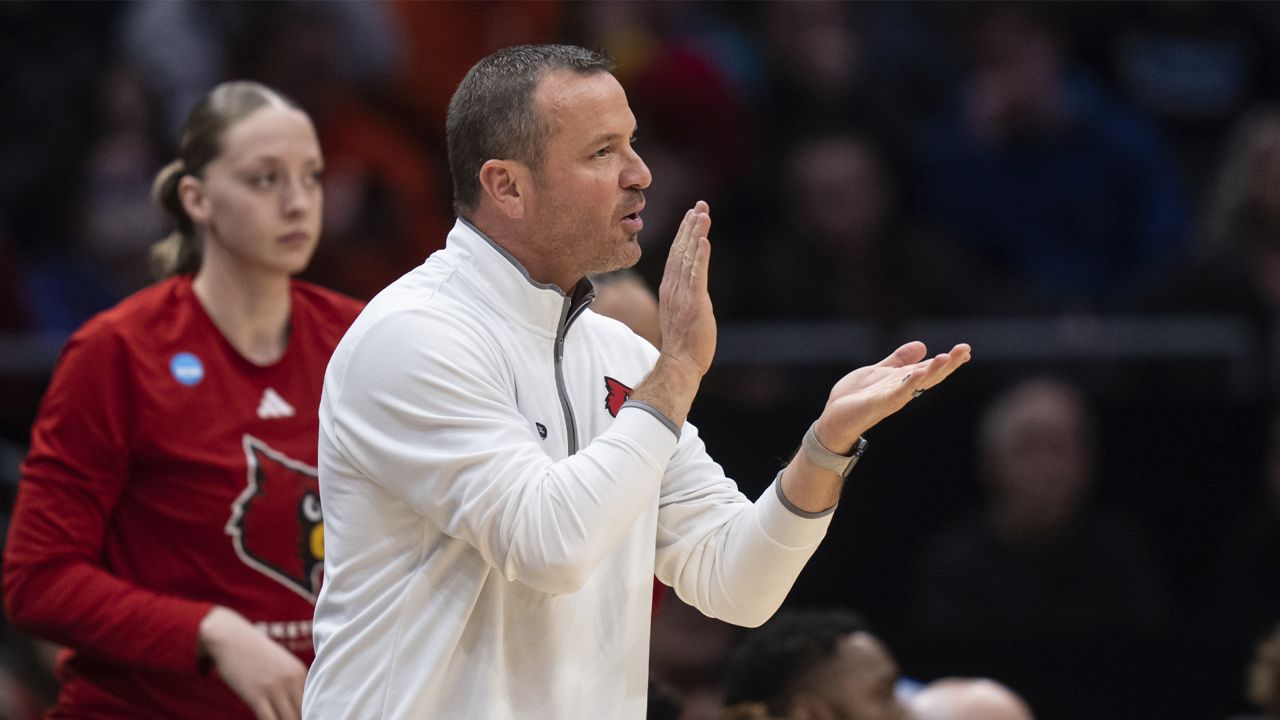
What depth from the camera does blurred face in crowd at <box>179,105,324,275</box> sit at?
136 inches

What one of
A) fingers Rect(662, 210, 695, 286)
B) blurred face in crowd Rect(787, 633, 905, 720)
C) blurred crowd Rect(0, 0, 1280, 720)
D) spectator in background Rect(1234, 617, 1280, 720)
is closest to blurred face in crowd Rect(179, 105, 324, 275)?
fingers Rect(662, 210, 695, 286)

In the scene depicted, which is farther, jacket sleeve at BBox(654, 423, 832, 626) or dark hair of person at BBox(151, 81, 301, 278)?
dark hair of person at BBox(151, 81, 301, 278)

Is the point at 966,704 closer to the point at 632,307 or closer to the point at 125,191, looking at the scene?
the point at 632,307

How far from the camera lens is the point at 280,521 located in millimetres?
3344

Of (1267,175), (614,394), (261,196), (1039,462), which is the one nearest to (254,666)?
(614,394)

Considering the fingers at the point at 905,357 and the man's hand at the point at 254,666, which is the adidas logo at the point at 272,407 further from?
the fingers at the point at 905,357

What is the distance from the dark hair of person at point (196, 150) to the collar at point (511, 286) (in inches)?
40.6

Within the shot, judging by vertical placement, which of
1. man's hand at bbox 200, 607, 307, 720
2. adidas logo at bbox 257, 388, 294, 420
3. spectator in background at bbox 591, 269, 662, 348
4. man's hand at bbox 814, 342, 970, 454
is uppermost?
spectator in background at bbox 591, 269, 662, 348

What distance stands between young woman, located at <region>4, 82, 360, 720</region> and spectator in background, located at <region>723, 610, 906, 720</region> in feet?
3.51

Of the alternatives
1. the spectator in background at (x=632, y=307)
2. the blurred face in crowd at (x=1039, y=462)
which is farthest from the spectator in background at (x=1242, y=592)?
the spectator in background at (x=632, y=307)

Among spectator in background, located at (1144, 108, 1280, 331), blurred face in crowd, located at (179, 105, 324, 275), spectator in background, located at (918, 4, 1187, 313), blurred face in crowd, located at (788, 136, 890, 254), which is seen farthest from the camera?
spectator in background, located at (918, 4, 1187, 313)

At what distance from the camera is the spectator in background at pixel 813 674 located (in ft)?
12.5

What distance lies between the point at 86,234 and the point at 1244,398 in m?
4.55

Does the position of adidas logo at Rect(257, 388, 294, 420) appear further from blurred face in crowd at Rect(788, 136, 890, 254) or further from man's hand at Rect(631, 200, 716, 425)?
blurred face in crowd at Rect(788, 136, 890, 254)
